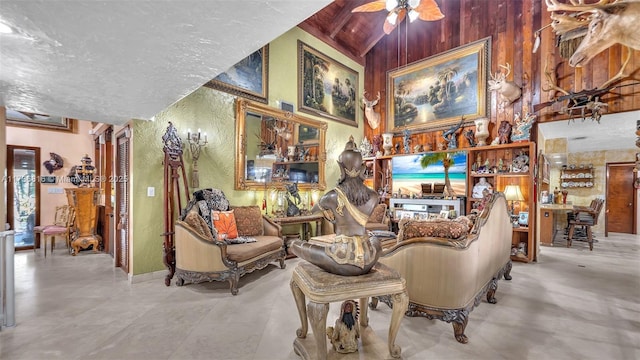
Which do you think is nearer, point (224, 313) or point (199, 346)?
point (199, 346)

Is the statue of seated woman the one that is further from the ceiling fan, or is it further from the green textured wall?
the ceiling fan

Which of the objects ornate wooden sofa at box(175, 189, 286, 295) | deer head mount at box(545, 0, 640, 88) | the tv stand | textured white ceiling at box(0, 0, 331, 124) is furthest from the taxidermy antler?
textured white ceiling at box(0, 0, 331, 124)

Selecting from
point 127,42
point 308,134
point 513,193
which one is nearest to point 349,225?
point 127,42

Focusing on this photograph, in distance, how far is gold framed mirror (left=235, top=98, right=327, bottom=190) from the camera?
473 cm

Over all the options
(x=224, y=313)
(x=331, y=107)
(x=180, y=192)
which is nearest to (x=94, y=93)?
(x=180, y=192)

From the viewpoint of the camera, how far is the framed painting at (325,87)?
5.90 metres

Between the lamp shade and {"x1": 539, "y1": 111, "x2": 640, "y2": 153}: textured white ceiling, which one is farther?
{"x1": 539, "y1": 111, "x2": 640, "y2": 153}: textured white ceiling

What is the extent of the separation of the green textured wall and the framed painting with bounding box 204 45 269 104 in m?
0.15

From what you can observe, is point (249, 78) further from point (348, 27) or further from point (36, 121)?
point (36, 121)

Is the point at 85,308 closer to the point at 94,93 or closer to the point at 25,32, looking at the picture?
the point at 94,93

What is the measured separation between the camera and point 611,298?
3.17 m

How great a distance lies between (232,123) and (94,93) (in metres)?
2.15

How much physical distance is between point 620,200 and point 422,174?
776 cm

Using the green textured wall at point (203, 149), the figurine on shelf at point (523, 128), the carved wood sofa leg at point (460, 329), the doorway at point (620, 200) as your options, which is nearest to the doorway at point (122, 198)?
the green textured wall at point (203, 149)
